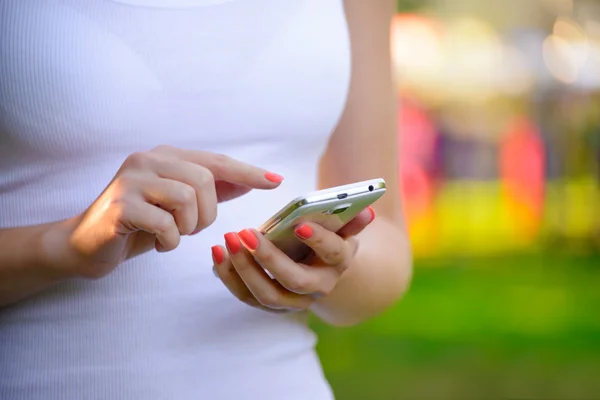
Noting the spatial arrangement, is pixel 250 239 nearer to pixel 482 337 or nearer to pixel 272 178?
pixel 272 178

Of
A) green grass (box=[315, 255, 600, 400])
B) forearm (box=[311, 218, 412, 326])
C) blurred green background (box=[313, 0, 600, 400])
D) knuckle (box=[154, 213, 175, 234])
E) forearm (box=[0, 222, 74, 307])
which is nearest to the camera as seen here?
knuckle (box=[154, 213, 175, 234])

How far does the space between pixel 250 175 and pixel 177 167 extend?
104 mm

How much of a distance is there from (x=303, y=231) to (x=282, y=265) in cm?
5

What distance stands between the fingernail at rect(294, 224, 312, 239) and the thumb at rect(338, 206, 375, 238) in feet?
0.25

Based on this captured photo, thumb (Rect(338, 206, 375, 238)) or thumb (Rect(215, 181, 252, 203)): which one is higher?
thumb (Rect(215, 181, 252, 203))

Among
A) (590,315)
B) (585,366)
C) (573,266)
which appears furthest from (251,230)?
(573,266)

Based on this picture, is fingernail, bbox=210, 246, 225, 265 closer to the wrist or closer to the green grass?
the wrist

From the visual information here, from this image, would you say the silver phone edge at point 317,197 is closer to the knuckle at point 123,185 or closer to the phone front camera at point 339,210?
the phone front camera at point 339,210

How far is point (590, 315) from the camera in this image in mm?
6270

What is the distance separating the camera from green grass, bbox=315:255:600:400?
478 cm

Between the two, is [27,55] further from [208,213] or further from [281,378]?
[281,378]

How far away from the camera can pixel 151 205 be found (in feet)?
3.00

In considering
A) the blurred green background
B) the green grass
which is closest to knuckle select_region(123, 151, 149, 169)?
the green grass

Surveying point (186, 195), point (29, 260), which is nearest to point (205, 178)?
point (186, 195)
